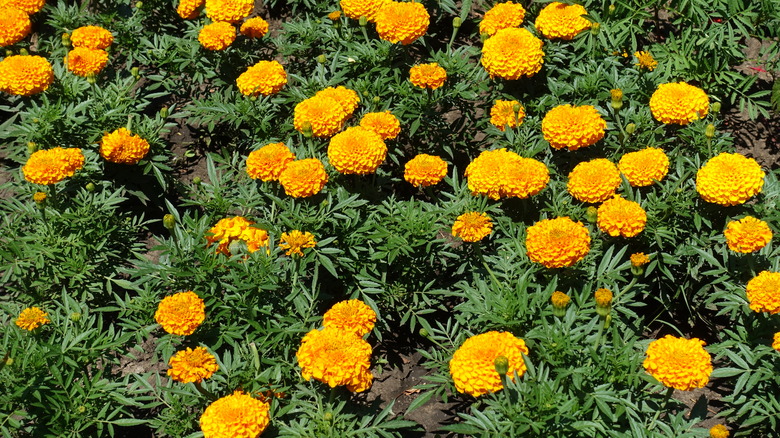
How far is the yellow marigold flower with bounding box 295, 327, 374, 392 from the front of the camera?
10.00ft

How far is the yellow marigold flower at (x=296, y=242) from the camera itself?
11.3 feet

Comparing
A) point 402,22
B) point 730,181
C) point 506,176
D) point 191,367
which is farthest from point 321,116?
point 730,181

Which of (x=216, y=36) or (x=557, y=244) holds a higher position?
(x=216, y=36)

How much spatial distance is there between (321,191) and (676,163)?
1.78 metres

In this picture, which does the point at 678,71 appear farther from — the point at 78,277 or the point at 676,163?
the point at 78,277

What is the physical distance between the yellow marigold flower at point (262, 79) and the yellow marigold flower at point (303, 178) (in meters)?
0.74

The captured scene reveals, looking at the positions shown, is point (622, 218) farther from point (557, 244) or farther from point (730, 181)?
point (730, 181)

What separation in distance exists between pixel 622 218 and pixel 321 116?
59.2 inches

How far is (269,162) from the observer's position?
380 cm

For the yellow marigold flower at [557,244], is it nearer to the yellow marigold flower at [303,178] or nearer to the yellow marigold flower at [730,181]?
the yellow marigold flower at [730,181]

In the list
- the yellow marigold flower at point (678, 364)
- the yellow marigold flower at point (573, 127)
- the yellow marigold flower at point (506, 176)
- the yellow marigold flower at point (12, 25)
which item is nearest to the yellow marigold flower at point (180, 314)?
the yellow marigold flower at point (506, 176)

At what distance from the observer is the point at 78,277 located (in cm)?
392

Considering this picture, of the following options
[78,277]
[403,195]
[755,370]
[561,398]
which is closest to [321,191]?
[403,195]

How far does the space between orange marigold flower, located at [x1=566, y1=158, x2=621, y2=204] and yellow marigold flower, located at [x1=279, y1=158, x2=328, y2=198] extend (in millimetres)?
1197
